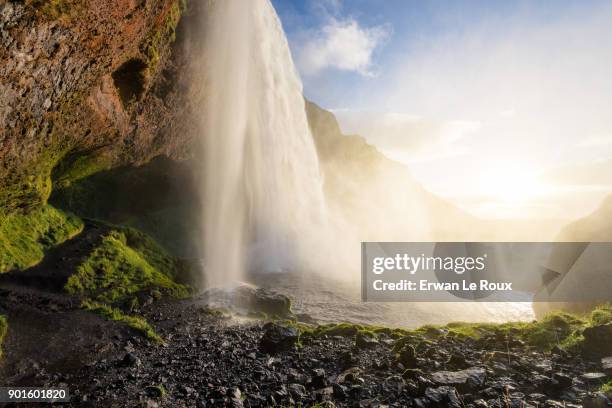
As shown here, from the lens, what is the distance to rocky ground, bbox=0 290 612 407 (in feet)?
20.7

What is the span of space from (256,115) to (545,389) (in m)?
31.7

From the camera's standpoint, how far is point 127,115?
1772 cm

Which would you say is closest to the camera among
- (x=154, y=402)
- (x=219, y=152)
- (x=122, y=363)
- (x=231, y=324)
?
(x=154, y=402)

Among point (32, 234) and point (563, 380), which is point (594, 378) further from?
point (32, 234)

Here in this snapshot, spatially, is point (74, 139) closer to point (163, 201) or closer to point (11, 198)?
point (11, 198)

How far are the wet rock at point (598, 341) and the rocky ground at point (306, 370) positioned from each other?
332mm

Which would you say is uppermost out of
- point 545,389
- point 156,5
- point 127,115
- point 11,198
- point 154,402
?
point 156,5

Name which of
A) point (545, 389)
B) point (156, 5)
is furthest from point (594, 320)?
point (156, 5)

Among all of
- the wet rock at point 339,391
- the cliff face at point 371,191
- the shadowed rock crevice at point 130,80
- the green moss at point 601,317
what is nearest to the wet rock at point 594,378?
the green moss at point 601,317

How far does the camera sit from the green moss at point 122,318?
11195mm

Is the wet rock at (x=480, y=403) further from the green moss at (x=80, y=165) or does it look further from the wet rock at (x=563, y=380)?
the green moss at (x=80, y=165)

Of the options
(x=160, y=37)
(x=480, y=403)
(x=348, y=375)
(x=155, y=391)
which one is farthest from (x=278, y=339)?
(x=160, y=37)

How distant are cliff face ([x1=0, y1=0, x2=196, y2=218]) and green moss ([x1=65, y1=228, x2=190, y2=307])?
4.11 m

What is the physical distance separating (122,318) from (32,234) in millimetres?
9929
